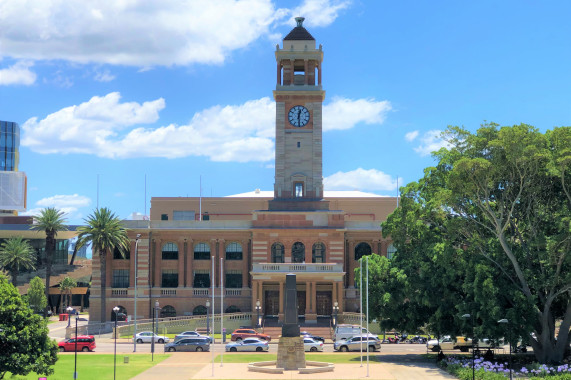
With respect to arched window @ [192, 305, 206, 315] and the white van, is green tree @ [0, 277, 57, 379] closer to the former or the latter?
the white van

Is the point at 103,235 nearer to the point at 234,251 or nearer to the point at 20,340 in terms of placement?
the point at 234,251

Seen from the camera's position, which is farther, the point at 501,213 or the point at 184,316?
the point at 184,316

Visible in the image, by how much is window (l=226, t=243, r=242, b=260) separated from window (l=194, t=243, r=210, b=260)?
2.72 metres

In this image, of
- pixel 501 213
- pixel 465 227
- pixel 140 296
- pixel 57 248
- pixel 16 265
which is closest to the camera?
pixel 501 213

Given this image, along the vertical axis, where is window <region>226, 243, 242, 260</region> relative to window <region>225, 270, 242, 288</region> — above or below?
above

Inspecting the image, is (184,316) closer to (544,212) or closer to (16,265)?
(16,265)

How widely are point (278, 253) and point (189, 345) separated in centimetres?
2765

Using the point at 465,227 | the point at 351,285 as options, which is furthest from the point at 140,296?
the point at 465,227

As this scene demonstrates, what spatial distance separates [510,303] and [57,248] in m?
99.6

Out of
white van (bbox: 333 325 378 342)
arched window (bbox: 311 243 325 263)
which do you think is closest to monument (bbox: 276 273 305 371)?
white van (bbox: 333 325 378 342)

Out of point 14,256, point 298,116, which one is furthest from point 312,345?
point 14,256

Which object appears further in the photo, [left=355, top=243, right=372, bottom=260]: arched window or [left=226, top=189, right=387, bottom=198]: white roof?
[left=226, top=189, right=387, bottom=198]: white roof

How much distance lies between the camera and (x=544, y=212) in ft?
206

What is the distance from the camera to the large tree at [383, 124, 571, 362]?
193 feet
